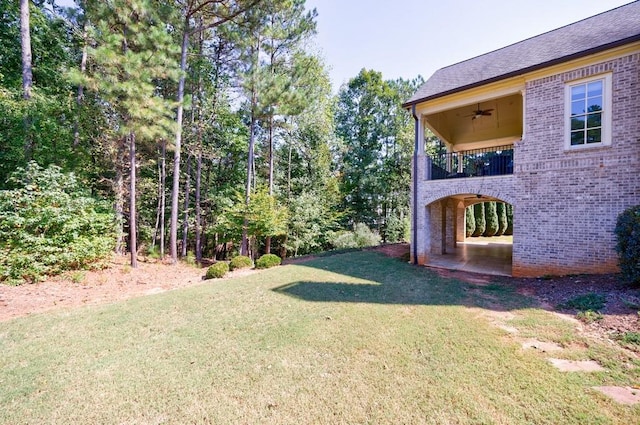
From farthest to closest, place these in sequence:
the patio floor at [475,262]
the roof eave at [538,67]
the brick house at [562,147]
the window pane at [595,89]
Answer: the patio floor at [475,262]
the window pane at [595,89]
the brick house at [562,147]
the roof eave at [538,67]

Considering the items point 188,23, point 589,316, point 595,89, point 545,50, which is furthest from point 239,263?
point 545,50

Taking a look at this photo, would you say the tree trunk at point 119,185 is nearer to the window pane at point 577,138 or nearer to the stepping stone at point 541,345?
the stepping stone at point 541,345

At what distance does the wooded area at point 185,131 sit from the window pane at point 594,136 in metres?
10.6

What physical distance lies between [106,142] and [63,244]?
541cm

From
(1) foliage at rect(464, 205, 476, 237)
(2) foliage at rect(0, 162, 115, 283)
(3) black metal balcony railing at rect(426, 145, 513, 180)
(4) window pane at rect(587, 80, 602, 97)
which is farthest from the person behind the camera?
(1) foliage at rect(464, 205, 476, 237)

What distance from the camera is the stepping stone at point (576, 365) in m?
3.01

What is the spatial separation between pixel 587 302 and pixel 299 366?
5192mm

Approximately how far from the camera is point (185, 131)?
45.5 ft

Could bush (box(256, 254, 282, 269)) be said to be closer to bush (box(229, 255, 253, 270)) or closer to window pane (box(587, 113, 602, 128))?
bush (box(229, 255, 253, 270))

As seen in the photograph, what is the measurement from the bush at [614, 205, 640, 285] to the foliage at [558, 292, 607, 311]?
0.73 meters

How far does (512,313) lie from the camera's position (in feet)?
15.6

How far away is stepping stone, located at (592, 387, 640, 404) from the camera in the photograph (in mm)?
2516

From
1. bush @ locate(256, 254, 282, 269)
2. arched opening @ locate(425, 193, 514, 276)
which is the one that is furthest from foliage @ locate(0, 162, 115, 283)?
arched opening @ locate(425, 193, 514, 276)

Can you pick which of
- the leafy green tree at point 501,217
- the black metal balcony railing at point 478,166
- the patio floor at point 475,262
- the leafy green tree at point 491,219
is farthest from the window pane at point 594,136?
the leafy green tree at point 501,217
